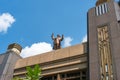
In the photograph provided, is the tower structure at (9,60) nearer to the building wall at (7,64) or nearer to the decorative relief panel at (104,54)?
the building wall at (7,64)

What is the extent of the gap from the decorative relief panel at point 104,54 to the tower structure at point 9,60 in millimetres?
8853

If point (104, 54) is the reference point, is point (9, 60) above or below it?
above

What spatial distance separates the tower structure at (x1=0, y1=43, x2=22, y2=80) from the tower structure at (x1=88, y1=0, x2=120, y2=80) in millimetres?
8104

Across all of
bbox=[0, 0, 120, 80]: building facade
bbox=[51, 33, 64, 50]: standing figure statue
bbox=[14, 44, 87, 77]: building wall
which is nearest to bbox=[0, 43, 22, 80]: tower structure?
bbox=[0, 0, 120, 80]: building facade

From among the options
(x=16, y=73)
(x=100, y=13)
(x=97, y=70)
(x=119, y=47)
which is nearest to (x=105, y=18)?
(x=100, y=13)

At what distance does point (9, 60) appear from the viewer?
20219mm

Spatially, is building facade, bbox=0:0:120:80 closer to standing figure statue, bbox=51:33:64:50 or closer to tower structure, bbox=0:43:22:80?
tower structure, bbox=0:43:22:80

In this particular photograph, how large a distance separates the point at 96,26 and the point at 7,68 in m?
9.14

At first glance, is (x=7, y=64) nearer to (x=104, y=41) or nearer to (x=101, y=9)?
(x=104, y=41)

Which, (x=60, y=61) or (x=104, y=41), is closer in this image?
Answer: (x=104, y=41)

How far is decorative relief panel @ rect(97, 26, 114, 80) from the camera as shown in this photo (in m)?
14.5

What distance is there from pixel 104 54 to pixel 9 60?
9.44 metres

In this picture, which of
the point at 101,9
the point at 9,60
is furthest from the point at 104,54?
the point at 9,60

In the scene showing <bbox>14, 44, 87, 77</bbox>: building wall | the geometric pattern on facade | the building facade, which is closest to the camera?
the building facade
